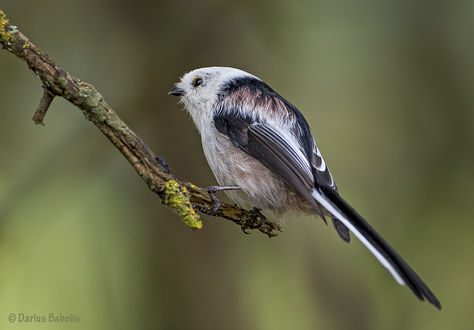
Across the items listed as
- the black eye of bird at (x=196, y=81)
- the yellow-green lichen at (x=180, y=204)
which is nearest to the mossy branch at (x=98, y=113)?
the yellow-green lichen at (x=180, y=204)

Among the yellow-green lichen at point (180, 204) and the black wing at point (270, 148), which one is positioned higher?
the black wing at point (270, 148)

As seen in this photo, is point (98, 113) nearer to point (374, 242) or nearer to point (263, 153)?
point (263, 153)

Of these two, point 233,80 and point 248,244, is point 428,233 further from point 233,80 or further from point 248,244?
point 233,80

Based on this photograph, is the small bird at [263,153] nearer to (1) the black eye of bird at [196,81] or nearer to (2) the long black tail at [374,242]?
(2) the long black tail at [374,242]

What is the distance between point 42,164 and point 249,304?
1897mm

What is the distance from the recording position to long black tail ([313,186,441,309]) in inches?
79.0

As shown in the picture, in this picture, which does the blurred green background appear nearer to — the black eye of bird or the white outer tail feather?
the black eye of bird

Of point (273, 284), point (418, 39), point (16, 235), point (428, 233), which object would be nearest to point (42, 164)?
point (16, 235)

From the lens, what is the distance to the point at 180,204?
6.30 ft

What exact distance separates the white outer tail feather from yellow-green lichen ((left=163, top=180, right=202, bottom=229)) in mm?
679

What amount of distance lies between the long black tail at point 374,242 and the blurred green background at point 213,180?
6.16ft

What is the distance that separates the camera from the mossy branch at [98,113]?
5.86 ft

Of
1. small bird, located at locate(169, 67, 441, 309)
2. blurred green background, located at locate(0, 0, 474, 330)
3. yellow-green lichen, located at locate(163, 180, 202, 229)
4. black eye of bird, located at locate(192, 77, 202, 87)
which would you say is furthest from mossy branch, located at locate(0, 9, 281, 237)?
blurred green background, located at locate(0, 0, 474, 330)

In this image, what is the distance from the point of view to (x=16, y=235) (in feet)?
12.3
